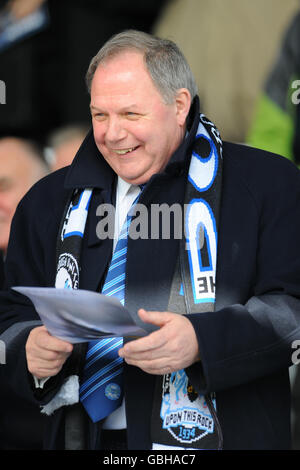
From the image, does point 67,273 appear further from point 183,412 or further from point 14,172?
point 14,172

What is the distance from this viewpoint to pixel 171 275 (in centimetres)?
217

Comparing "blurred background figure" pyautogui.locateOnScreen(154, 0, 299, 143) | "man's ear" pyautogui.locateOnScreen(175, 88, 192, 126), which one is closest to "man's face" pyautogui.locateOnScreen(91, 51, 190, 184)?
"man's ear" pyautogui.locateOnScreen(175, 88, 192, 126)

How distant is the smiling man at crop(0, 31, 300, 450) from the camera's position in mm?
2115

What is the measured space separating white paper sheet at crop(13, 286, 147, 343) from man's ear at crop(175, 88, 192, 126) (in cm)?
65

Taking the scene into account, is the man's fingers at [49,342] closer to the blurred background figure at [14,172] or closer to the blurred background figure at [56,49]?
the blurred background figure at [14,172]

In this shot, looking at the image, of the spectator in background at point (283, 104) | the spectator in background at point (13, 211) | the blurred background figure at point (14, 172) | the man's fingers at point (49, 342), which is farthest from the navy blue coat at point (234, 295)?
the spectator in background at point (283, 104)

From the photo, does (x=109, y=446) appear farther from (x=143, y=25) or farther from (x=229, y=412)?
(x=143, y=25)

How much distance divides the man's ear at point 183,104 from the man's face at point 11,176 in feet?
4.29

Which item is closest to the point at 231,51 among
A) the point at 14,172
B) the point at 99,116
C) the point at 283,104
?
the point at 283,104

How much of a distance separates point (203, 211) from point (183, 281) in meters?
0.21

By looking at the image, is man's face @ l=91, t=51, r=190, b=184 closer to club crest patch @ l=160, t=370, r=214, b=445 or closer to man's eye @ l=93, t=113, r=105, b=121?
man's eye @ l=93, t=113, r=105, b=121

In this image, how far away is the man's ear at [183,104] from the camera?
7.45 ft

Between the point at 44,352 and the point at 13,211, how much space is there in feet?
4.60
